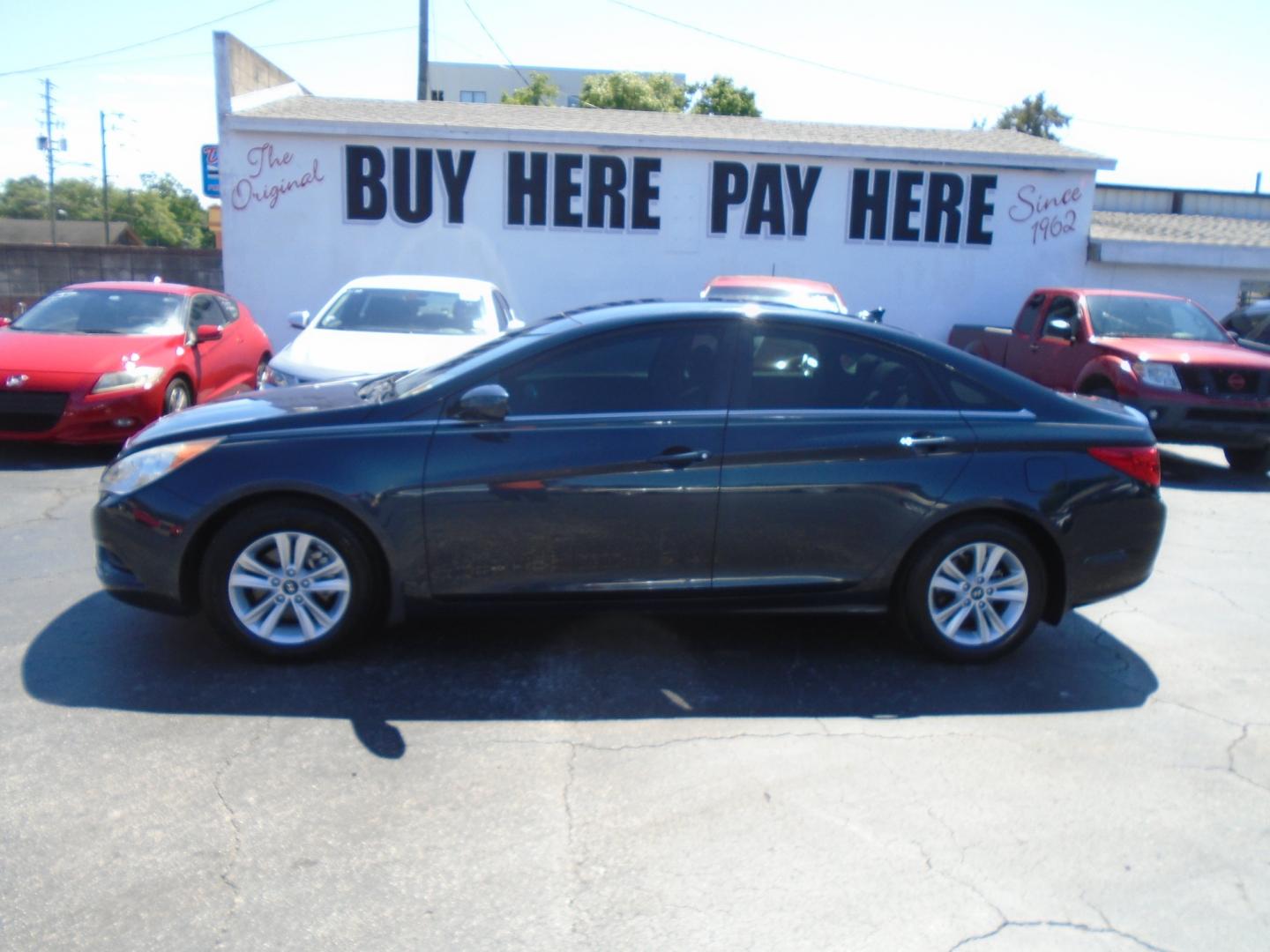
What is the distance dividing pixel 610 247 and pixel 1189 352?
9066mm

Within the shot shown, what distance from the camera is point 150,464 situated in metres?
4.64

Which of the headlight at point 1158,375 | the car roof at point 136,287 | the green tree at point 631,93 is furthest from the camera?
the green tree at point 631,93

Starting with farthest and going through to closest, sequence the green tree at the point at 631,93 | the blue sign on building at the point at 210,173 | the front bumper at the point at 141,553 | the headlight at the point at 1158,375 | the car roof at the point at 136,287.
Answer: the green tree at the point at 631,93
the blue sign on building at the point at 210,173
the car roof at the point at 136,287
the headlight at the point at 1158,375
the front bumper at the point at 141,553

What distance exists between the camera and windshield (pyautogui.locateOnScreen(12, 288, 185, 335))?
999cm

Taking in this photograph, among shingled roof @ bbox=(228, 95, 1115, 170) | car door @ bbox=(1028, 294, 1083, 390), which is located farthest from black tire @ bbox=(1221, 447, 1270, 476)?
shingled roof @ bbox=(228, 95, 1115, 170)

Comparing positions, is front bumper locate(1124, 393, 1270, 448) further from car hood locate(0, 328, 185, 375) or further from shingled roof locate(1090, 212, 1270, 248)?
car hood locate(0, 328, 185, 375)

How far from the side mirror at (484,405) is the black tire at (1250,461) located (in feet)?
28.4

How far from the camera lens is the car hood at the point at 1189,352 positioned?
9.93m

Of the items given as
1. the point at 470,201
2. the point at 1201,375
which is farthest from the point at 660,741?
the point at 470,201

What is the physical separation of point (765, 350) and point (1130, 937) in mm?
2708

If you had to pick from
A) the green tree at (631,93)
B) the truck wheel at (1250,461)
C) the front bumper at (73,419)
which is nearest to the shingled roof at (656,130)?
the truck wheel at (1250,461)

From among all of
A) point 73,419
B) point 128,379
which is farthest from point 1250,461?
point 73,419

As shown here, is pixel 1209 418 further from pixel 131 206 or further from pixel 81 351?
pixel 131 206

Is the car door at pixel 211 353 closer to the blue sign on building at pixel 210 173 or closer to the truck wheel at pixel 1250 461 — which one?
the blue sign on building at pixel 210 173
